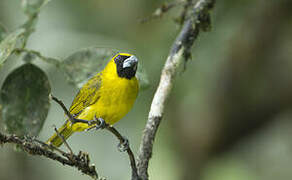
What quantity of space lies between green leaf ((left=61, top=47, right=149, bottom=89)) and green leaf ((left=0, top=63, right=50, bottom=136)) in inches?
6.7

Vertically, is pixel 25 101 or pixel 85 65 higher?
pixel 85 65

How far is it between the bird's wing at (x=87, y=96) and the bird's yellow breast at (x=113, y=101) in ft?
0.09

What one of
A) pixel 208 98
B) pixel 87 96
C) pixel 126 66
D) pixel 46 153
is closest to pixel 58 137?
pixel 87 96

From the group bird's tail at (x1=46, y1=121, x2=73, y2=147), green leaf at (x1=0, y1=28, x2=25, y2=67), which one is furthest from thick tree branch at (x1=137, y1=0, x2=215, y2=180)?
bird's tail at (x1=46, y1=121, x2=73, y2=147)

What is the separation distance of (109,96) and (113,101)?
2.3 inches

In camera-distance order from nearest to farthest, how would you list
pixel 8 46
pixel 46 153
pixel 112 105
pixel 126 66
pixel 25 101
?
pixel 46 153 → pixel 8 46 → pixel 25 101 → pixel 112 105 → pixel 126 66

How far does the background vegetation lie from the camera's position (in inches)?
163

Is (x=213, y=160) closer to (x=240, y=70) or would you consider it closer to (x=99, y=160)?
(x=240, y=70)

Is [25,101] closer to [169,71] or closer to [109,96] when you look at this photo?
[109,96]

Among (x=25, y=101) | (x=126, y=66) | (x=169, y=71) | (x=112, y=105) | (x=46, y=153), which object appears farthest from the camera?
(x=126, y=66)

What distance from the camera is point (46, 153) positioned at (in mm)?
1606

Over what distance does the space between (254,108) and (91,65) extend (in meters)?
2.25

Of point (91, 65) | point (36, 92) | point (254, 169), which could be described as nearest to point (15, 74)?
point (36, 92)

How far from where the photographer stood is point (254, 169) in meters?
4.41
